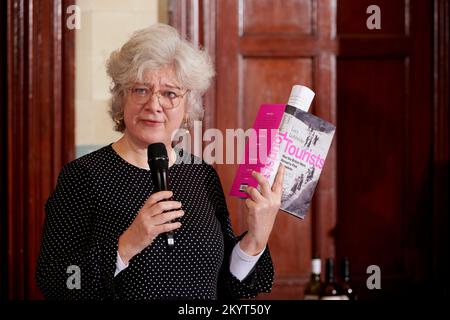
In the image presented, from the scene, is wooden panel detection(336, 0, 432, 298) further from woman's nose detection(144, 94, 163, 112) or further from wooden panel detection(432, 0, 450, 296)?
woman's nose detection(144, 94, 163, 112)

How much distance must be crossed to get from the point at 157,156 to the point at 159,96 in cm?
14

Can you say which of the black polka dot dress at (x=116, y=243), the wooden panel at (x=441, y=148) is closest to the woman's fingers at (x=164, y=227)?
the black polka dot dress at (x=116, y=243)

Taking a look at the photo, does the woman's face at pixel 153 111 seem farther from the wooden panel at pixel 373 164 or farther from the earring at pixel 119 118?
the wooden panel at pixel 373 164

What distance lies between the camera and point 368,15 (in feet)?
8.34

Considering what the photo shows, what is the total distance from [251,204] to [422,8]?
4.71 ft

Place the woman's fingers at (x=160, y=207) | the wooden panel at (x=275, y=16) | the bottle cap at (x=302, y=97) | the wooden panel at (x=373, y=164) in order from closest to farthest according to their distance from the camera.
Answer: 1. the woman's fingers at (x=160, y=207)
2. the bottle cap at (x=302, y=97)
3. the wooden panel at (x=275, y=16)
4. the wooden panel at (x=373, y=164)

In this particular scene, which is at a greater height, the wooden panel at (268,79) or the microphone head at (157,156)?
the wooden panel at (268,79)

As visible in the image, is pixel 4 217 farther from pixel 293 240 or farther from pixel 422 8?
pixel 422 8

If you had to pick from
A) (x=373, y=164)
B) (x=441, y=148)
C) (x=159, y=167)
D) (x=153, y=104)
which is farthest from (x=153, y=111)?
(x=441, y=148)

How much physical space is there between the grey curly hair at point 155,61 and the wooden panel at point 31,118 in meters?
0.88

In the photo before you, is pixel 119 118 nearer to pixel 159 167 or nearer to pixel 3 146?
pixel 159 167

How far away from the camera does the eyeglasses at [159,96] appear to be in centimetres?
144

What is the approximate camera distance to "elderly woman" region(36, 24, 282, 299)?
136 cm
